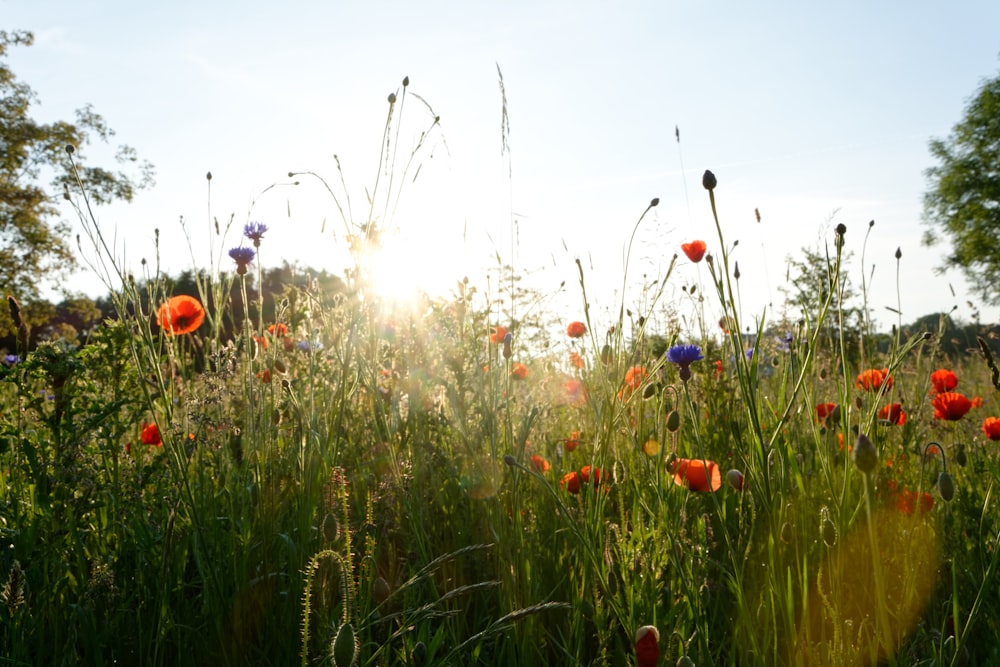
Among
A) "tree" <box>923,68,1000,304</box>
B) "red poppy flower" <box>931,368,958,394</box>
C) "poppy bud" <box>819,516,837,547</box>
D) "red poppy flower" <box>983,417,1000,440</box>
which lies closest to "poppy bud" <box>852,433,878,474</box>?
"poppy bud" <box>819,516,837,547</box>

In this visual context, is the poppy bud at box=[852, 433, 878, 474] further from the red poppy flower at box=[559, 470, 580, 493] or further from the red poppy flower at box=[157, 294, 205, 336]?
the red poppy flower at box=[157, 294, 205, 336]

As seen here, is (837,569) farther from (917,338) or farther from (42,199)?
(42,199)

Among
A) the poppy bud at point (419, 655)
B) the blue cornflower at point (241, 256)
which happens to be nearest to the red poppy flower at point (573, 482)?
the poppy bud at point (419, 655)

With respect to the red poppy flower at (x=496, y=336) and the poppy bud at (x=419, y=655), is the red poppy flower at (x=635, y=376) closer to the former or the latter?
the red poppy flower at (x=496, y=336)

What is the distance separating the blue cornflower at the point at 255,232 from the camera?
2037mm

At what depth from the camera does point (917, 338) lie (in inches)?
54.1

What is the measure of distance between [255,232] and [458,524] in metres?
0.94

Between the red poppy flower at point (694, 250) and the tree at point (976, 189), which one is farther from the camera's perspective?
the tree at point (976, 189)

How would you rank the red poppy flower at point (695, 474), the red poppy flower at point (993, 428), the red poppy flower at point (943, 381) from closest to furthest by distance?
1. the red poppy flower at point (695, 474)
2. the red poppy flower at point (993, 428)
3. the red poppy flower at point (943, 381)

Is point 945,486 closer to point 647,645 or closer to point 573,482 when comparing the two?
point 647,645

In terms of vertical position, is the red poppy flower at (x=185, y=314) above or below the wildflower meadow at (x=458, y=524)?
above

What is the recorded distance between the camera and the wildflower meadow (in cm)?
121

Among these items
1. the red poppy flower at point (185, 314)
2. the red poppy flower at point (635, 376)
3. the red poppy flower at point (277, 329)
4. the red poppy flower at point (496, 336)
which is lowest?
the red poppy flower at point (635, 376)

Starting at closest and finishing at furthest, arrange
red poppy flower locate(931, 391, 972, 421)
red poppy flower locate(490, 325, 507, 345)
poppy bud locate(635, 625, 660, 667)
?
poppy bud locate(635, 625, 660, 667) → red poppy flower locate(490, 325, 507, 345) → red poppy flower locate(931, 391, 972, 421)
